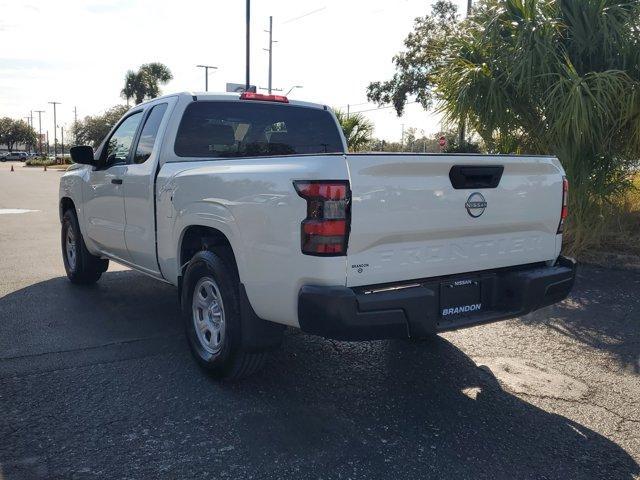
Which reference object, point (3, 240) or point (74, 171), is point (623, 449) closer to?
point (74, 171)

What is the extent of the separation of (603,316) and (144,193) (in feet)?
14.0

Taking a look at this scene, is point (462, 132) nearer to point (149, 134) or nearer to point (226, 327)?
point (149, 134)

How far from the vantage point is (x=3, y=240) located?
946cm

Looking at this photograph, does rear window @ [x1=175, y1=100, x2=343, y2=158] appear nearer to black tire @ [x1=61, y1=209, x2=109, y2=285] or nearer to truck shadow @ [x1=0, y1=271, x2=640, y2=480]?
truck shadow @ [x1=0, y1=271, x2=640, y2=480]

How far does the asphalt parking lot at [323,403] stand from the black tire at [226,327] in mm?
141

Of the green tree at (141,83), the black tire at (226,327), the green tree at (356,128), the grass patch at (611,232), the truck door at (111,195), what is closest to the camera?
the black tire at (226,327)

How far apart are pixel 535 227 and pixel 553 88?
4.72m

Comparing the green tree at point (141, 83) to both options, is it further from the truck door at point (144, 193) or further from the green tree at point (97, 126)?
the truck door at point (144, 193)

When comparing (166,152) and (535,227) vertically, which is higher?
(166,152)

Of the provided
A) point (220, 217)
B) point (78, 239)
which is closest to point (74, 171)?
point (78, 239)

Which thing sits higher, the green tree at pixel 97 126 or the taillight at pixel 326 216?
the green tree at pixel 97 126

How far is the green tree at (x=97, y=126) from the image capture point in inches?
2723

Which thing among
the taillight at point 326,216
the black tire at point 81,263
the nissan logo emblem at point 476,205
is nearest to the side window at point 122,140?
the black tire at point 81,263

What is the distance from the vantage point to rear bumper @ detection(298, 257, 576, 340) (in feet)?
9.85
